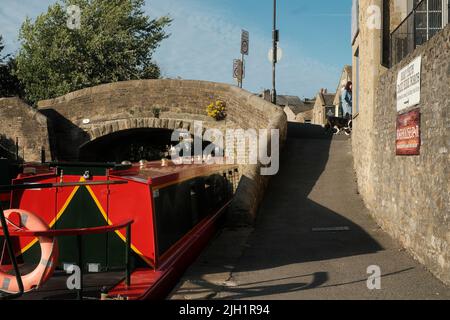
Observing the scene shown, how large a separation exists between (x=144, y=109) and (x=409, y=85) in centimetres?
1266

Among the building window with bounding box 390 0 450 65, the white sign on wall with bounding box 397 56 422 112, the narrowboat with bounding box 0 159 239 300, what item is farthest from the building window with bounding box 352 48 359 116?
the narrowboat with bounding box 0 159 239 300

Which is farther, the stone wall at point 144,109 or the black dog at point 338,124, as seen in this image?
the black dog at point 338,124

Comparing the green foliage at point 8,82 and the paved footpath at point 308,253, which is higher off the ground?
the green foliage at point 8,82

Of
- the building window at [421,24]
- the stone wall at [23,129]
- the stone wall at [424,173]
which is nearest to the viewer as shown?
the stone wall at [424,173]

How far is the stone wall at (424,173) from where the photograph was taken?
608cm

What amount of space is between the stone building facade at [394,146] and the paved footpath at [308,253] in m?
0.37

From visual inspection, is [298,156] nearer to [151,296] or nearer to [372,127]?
[372,127]

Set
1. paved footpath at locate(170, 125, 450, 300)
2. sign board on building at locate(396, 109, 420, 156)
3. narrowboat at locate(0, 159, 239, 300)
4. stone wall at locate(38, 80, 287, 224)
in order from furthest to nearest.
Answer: stone wall at locate(38, 80, 287, 224), sign board on building at locate(396, 109, 420, 156), paved footpath at locate(170, 125, 450, 300), narrowboat at locate(0, 159, 239, 300)

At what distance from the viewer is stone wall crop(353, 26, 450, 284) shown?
20.0 ft

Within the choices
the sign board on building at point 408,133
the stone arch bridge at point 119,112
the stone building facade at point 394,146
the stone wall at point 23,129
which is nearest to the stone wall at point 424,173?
the stone building facade at point 394,146

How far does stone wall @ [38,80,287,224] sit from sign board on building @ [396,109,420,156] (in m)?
7.58

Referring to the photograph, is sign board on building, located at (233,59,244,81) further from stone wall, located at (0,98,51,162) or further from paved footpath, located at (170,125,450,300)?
paved footpath, located at (170,125,450,300)

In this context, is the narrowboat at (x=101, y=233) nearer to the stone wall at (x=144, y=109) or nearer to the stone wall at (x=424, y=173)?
the stone wall at (x=424, y=173)
